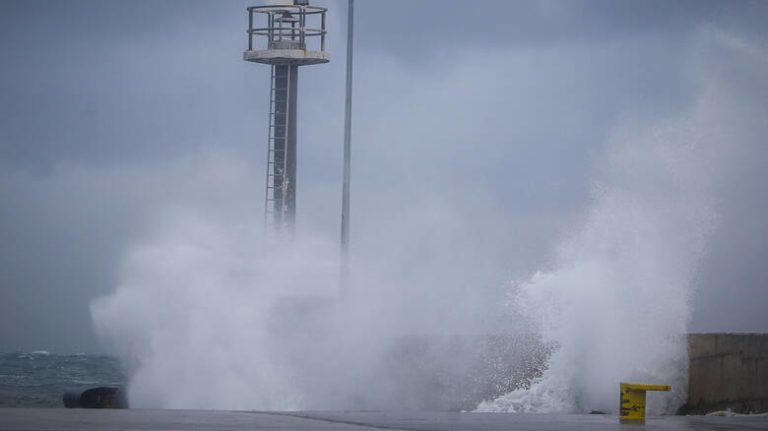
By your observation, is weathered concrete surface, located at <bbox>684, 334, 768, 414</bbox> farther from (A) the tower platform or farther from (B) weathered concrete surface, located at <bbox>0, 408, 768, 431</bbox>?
(A) the tower platform

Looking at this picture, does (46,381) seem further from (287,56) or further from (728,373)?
(728,373)

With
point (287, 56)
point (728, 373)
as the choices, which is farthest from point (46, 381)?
point (728, 373)

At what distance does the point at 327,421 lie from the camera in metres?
9.80

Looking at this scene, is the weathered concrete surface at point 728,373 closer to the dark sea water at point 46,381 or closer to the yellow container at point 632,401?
the yellow container at point 632,401

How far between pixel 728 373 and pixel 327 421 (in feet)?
17.2

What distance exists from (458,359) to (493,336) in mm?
1103

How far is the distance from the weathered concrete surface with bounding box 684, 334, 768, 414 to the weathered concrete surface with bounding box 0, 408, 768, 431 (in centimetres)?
130

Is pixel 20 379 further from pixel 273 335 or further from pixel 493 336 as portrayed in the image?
pixel 493 336

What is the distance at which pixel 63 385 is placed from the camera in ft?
134

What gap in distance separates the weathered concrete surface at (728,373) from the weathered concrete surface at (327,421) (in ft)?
4.28

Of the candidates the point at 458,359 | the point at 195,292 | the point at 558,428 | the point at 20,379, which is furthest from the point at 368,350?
the point at 20,379

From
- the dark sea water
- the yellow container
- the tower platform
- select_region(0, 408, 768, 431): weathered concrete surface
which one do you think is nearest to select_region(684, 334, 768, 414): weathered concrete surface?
select_region(0, 408, 768, 431): weathered concrete surface

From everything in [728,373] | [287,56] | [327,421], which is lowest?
[728,373]

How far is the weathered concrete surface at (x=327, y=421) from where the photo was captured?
343 inches
